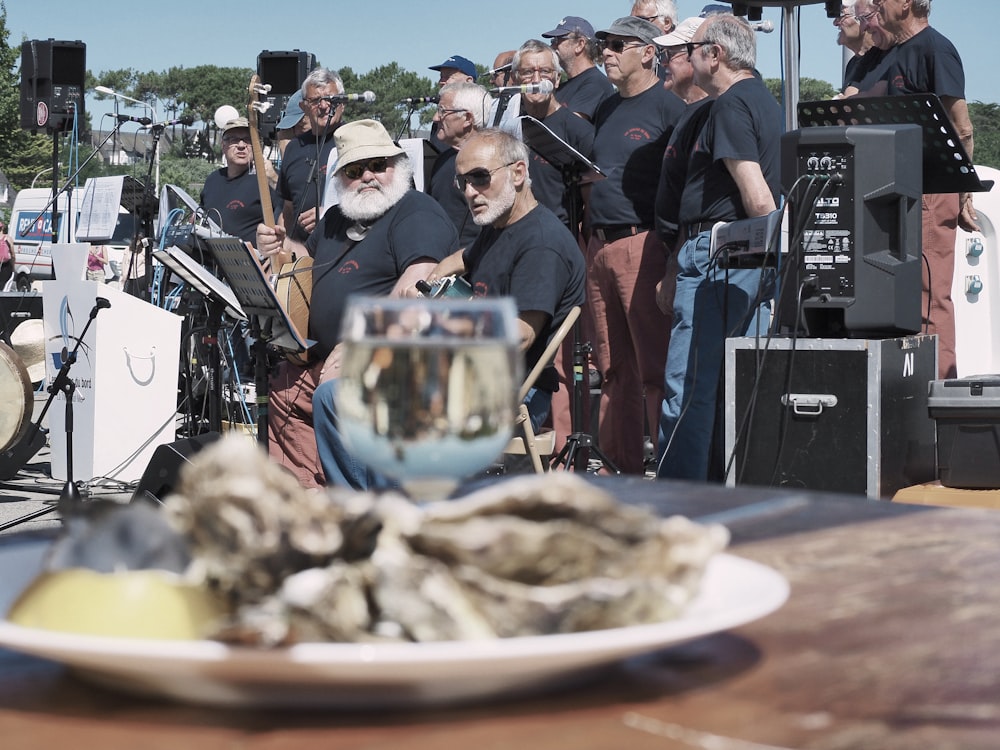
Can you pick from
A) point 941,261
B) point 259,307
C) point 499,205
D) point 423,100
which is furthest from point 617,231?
point 423,100

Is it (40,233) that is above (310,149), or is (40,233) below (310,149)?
above

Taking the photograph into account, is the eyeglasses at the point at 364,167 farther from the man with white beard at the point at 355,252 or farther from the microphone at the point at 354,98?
the microphone at the point at 354,98

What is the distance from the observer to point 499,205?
482 centimetres

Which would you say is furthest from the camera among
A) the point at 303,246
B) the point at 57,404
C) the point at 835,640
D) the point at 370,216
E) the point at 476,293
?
the point at 57,404

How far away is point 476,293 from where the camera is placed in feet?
15.6

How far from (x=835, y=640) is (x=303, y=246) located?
5.71 metres

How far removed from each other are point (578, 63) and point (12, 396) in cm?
340

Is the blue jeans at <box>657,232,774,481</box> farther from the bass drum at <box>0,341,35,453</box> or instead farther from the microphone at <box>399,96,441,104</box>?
the bass drum at <box>0,341,35,453</box>

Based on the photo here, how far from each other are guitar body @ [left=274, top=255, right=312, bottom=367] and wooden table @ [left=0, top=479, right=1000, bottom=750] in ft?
14.9

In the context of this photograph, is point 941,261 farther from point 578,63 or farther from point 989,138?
point 989,138

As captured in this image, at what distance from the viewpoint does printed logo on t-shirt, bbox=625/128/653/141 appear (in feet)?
19.0

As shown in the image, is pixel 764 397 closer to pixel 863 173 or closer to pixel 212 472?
pixel 863 173

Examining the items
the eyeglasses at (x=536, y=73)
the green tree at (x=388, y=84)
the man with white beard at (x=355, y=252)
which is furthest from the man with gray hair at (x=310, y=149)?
the green tree at (x=388, y=84)

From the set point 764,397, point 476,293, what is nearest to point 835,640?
point 764,397
